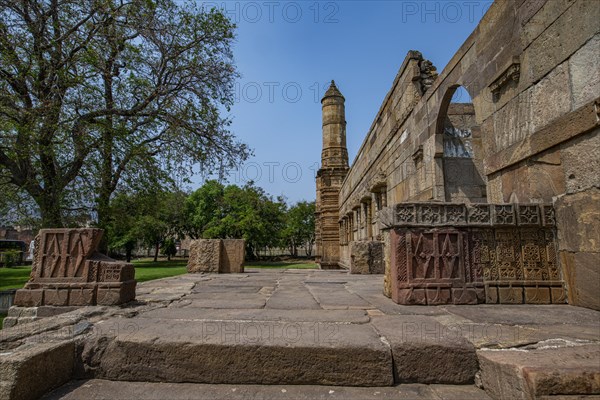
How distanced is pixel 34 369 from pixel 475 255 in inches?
134

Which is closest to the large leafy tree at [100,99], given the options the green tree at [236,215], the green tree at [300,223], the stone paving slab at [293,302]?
the stone paving slab at [293,302]

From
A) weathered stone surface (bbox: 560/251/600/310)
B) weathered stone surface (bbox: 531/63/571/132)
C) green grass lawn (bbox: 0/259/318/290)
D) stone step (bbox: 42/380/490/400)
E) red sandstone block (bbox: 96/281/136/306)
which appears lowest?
green grass lawn (bbox: 0/259/318/290)

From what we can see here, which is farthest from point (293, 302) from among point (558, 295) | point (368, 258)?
point (368, 258)

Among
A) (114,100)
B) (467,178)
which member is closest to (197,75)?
(114,100)

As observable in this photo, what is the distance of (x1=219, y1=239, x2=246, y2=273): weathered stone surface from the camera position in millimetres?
8039

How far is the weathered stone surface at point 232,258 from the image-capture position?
26.4 ft

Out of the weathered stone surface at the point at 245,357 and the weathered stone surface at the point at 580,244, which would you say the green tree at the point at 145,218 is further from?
the weathered stone surface at the point at 580,244

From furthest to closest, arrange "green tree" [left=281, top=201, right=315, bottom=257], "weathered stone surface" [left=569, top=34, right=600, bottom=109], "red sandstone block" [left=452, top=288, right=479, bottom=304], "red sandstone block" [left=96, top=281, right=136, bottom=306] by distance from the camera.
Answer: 1. "green tree" [left=281, top=201, right=315, bottom=257]
2. "red sandstone block" [left=96, top=281, right=136, bottom=306]
3. "red sandstone block" [left=452, top=288, right=479, bottom=304]
4. "weathered stone surface" [left=569, top=34, right=600, bottom=109]

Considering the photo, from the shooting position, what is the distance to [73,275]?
338cm

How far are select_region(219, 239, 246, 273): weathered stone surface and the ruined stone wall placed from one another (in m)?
5.65

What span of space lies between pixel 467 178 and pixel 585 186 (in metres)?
3.56

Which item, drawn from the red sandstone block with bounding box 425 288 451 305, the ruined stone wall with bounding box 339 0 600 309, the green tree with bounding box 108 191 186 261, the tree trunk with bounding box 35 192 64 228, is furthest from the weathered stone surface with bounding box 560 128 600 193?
the green tree with bounding box 108 191 186 261

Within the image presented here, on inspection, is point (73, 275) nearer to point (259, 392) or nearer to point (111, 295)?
point (111, 295)

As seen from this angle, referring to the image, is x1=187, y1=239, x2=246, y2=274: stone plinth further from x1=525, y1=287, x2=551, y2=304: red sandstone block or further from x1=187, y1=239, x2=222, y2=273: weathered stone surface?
x1=525, y1=287, x2=551, y2=304: red sandstone block
